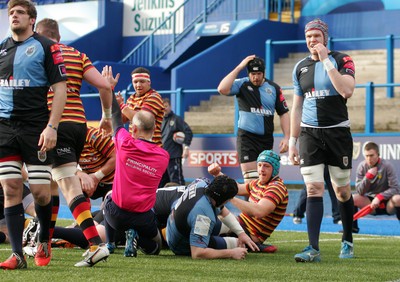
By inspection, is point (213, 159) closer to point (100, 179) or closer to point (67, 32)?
point (100, 179)

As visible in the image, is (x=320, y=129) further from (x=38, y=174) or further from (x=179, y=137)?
(x=179, y=137)

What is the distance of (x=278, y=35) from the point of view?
74.4ft

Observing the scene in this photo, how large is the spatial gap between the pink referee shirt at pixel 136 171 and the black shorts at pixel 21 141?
92 cm

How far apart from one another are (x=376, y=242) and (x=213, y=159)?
23.0 feet

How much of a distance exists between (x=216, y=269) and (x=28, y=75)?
203 cm

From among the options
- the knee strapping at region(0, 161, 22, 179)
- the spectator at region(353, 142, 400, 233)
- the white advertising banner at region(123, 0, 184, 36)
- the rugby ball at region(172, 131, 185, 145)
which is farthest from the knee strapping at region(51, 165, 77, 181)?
the white advertising banner at region(123, 0, 184, 36)

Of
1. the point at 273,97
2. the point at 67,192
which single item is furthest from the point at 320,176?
the point at 273,97

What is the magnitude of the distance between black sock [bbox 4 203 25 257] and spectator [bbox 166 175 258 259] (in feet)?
5.16

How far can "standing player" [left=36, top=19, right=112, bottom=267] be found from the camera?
7668 millimetres

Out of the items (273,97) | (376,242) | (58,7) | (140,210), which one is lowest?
(376,242)

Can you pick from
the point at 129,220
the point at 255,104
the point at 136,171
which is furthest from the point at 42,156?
the point at 255,104

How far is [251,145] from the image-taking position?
38.2 ft

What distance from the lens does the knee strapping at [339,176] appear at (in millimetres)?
8758

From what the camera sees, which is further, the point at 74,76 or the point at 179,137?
the point at 179,137
